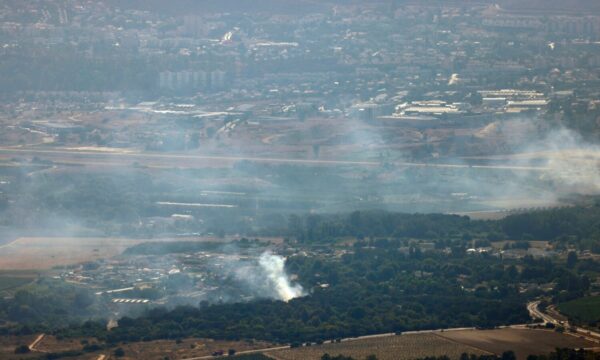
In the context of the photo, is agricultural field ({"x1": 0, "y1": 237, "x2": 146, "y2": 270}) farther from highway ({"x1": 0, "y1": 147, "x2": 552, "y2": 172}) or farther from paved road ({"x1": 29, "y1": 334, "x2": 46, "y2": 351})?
highway ({"x1": 0, "y1": 147, "x2": 552, "y2": 172})

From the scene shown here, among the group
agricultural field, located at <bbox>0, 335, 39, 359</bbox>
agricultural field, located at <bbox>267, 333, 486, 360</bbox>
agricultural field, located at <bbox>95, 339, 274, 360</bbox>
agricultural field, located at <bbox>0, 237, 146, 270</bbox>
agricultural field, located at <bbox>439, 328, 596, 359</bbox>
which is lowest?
agricultural field, located at <bbox>0, 237, 146, 270</bbox>

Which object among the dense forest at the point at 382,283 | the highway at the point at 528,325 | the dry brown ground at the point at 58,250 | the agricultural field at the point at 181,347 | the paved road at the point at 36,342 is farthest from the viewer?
the dry brown ground at the point at 58,250

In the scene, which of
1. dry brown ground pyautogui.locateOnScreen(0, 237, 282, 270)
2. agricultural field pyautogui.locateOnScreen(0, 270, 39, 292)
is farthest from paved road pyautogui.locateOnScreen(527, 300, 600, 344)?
agricultural field pyautogui.locateOnScreen(0, 270, 39, 292)

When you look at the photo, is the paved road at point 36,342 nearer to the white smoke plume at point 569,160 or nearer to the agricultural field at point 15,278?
the agricultural field at point 15,278

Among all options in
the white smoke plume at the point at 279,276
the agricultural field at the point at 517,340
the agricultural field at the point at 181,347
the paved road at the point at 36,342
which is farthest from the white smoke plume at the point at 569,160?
the paved road at the point at 36,342

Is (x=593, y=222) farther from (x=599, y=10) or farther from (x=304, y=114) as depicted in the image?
(x=599, y=10)

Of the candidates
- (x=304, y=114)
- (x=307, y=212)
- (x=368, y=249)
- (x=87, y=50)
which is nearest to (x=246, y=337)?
(x=368, y=249)
